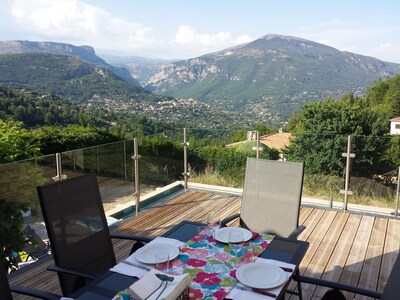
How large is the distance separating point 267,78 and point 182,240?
4496 inches

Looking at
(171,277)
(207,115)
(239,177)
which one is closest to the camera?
(171,277)

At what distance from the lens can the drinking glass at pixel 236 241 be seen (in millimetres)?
2168

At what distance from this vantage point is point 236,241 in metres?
2.30

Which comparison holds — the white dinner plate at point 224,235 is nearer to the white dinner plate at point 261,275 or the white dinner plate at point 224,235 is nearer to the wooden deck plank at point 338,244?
the white dinner plate at point 261,275

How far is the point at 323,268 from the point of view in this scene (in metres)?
3.59

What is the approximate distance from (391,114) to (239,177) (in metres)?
42.5

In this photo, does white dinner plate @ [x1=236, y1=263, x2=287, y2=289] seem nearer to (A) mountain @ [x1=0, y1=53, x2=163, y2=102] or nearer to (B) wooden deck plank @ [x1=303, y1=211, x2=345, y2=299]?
(B) wooden deck plank @ [x1=303, y1=211, x2=345, y2=299]

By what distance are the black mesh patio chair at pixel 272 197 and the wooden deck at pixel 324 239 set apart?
2.10ft

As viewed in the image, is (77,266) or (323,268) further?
(323,268)

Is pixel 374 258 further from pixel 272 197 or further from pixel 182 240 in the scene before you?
pixel 182 240

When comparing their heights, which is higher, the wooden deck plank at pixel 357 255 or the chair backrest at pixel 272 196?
the chair backrest at pixel 272 196

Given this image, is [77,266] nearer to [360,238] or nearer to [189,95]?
[360,238]

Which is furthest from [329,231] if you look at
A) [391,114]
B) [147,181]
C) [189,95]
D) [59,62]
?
[189,95]

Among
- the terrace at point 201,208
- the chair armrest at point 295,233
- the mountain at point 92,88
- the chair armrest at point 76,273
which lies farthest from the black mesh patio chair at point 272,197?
the mountain at point 92,88
